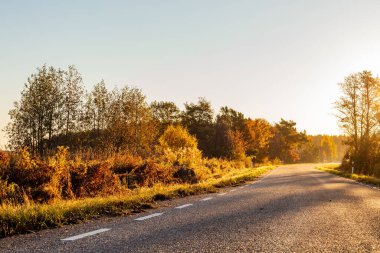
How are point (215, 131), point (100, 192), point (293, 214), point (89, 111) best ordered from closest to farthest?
point (293, 214), point (100, 192), point (89, 111), point (215, 131)

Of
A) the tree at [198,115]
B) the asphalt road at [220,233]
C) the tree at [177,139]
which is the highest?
the tree at [198,115]

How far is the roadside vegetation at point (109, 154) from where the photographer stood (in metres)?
9.23

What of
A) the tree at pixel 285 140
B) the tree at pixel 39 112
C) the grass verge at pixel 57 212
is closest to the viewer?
the grass verge at pixel 57 212

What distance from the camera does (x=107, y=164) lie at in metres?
13.1

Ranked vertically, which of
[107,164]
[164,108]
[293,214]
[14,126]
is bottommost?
[293,214]

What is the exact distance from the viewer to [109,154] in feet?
55.9

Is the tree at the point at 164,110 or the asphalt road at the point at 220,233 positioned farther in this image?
the tree at the point at 164,110

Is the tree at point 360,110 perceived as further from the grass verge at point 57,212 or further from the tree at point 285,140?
the tree at point 285,140

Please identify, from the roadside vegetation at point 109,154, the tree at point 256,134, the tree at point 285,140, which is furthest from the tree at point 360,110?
the tree at point 285,140

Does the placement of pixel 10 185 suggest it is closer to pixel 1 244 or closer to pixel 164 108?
pixel 1 244

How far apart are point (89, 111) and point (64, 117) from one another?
3645 mm

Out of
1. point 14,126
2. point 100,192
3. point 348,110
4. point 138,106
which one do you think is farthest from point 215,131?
point 100,192

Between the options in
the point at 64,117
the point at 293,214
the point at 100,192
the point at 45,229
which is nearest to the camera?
the point at 45,229

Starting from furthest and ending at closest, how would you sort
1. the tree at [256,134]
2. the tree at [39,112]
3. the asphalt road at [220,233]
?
1. the tree at [256,134]
2. the tree at [39,112]
3. the asphalt road at [220,233]
